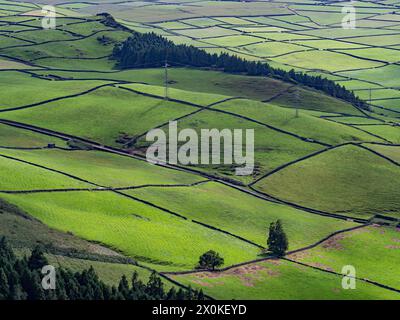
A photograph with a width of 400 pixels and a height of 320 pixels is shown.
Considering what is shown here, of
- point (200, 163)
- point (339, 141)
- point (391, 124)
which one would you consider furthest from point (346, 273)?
point (391, 124)

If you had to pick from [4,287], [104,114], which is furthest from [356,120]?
[4,287]

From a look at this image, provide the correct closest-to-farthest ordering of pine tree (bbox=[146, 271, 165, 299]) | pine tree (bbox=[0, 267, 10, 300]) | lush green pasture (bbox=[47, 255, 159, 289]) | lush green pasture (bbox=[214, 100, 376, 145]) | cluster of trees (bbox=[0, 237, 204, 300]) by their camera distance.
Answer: pine tree (bbox=[0, 267, 10, 300]), cluster of trees (bbox=[0, 237, 204, 300]), pine tree (bbox=[146, 271, 165, 299]), lush green pasture (bbox=[47, 255, 159, 289]), lush green pasture (bbox=[214, 100, 376, 145])

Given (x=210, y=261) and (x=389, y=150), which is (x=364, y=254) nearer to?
(x=210, y=261)

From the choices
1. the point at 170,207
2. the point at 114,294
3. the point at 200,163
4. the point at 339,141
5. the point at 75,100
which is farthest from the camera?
the point at 75,100

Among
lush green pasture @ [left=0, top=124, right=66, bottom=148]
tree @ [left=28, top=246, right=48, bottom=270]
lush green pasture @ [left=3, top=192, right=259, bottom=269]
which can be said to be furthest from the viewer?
lush green pasture @ [left=0, top=124, right=66, bottom=148]

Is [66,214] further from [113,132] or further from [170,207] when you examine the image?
[113,132]

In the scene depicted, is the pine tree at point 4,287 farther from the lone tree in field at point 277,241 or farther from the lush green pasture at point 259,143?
the lush green pasture at point 259,143

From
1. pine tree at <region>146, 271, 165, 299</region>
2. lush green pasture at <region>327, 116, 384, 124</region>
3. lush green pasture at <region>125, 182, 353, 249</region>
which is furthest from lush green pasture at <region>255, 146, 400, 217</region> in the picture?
pine tree at <region>146, 271, 165, 299</region>

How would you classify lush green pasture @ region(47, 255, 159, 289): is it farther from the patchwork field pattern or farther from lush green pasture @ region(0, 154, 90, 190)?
lush green pasture @ region(0, 154, 90, 190)
